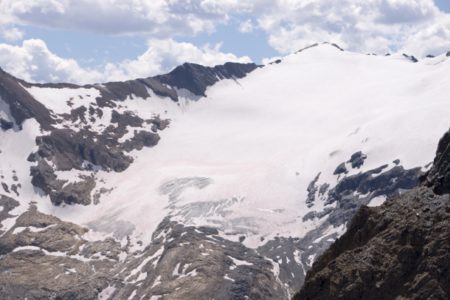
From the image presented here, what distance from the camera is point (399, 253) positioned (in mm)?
46250

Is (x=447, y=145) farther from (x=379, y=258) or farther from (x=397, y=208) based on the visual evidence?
(x=379, y=258)

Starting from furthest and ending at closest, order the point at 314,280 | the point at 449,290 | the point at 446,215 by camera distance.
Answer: the point at 314,280, the point at 446,215, the point at 449,290

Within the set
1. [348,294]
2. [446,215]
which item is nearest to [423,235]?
[446,215]

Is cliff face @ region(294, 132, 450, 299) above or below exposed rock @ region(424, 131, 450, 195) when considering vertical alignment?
below

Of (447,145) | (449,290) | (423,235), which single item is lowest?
(449,290)

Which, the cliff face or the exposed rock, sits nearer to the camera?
the cliff face

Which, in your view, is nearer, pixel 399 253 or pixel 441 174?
pixel 399 253

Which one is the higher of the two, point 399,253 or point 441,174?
point 441,174

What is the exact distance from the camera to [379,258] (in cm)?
4678

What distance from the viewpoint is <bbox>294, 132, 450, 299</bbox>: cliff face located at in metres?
44.2

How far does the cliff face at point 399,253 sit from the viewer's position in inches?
1738

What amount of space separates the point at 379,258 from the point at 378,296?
2139 millimetres

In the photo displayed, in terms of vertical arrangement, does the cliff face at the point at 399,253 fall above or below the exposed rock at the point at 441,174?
below

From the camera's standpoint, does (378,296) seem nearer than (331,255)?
Yes
